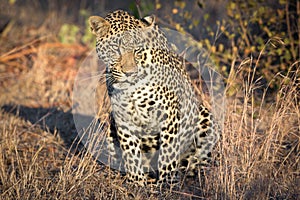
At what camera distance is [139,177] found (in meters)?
6.41

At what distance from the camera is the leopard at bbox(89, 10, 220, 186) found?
19.5ft

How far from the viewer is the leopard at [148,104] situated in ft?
19.5

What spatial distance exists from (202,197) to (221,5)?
22.0 feet

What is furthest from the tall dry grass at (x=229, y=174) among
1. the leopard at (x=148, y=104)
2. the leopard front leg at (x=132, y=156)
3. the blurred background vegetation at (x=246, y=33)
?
the blurred background vegetation at (x=246, y=33)

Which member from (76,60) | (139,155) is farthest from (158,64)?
(76,60)

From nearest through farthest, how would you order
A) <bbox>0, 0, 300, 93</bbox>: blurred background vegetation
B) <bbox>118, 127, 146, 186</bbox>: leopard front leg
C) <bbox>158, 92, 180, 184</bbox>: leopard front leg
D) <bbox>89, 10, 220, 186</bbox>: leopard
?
<bbox>89, 10, 220, 186</bbox>: leopard → <bbox>158, 92, 180, 184</bbox>: leopard front leg → <bbox>118, 127, 146, 186</bbox>: leopard front leg → <bbox>0, 0, 300, 93</bbox>: blurred background vegetation

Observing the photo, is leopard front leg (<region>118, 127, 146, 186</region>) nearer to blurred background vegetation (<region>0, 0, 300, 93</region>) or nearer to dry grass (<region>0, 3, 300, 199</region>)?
dry grass (<region>0, 3, 300, 199</region>)

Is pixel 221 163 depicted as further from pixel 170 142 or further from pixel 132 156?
pixel 132 156

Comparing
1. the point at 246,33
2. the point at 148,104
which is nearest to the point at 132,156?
the point at 148,104

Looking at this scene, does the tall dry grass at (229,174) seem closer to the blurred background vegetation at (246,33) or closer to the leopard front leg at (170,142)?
the leopard front leg at (170,142)

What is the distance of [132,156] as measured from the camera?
21.1 feet

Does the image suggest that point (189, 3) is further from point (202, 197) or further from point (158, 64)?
point (202, 197)

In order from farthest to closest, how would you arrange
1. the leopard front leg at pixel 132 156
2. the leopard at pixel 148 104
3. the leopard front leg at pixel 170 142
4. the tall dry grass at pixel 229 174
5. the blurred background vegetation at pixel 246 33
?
1. the blurred background vegetation at pixel 246 33
2. the leopard front leg at pixel 132 156
3. the leopard front leg at pixel 170 142
4. the leopard at pixel 148 104
5. the tall dry grass at pixel 229 174

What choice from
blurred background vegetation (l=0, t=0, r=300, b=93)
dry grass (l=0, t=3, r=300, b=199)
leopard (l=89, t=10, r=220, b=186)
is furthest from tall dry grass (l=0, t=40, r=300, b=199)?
blurred background vegetation (l=0, t=0, r=300, b=93)
